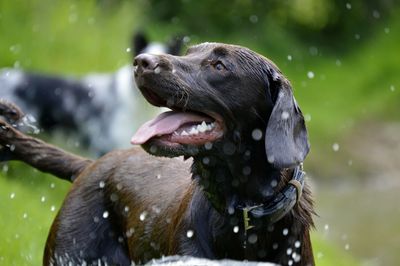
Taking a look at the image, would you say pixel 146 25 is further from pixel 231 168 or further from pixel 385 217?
pixel 231 168

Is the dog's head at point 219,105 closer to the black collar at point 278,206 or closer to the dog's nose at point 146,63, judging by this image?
the dog's nose at point 146,63

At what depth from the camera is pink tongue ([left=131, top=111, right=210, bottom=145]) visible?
477 cm

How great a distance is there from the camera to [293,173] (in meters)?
5.05

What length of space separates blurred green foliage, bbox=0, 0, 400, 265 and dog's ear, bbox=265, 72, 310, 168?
192 inches

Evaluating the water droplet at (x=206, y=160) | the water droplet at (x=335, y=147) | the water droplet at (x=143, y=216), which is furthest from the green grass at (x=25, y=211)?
the water droplet at (x=335, y=147)

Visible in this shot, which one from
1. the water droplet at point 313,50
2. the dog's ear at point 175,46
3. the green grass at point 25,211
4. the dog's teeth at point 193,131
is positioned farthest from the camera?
the water droplet at point 313,50

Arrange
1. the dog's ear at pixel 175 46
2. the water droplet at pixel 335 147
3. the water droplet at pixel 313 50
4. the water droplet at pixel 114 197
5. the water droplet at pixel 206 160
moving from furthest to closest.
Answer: the water droplet at pixel 313 50 < the water droplet at pixel 335 147 < the dog's ear at pixel 175 46 < the water droplet at pixel 114 197 < the water droplet at pixel 206 160

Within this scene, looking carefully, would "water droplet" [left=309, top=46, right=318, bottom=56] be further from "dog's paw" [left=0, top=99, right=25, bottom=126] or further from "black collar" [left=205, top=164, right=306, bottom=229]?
"black collar" [left=205, top=164, right=306, bottom=229]

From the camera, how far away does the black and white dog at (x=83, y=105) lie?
1190 centimetres

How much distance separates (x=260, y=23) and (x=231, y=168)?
602 inches

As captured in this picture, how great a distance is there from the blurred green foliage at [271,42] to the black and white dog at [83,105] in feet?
4.58

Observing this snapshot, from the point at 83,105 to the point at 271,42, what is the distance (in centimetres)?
797

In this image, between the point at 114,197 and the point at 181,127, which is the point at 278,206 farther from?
the point at 114,197

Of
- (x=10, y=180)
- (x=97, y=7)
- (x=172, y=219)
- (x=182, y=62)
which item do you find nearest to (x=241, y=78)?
(x=182, y=62)
